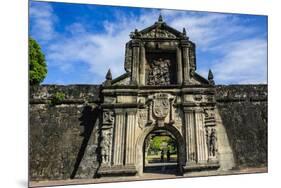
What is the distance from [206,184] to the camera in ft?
27.6

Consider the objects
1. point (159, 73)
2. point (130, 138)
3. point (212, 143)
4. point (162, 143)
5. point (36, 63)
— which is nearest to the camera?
point (36, 63)

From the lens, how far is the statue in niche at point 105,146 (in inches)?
327

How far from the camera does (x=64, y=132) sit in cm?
852

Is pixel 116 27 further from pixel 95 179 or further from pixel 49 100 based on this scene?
pixel 95 179

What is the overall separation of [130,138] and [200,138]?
Result: 5.12ft

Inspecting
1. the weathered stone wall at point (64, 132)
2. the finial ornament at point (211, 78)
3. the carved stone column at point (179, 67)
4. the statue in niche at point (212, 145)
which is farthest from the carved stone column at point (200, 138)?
the weathered stone wall at point (64, 132)

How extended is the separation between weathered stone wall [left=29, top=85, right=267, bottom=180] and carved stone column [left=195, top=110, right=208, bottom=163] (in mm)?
621

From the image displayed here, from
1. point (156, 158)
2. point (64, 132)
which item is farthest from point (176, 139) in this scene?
point (64, 132)

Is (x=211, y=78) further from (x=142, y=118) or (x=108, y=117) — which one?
(x=108, y=117)

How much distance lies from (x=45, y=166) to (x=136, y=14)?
366cm

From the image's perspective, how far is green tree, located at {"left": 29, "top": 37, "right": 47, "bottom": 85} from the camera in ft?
24.4

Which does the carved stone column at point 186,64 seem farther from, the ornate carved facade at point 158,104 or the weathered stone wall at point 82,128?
the weathered stone wall at point 82,128

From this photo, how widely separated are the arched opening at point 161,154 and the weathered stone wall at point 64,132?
119 cm
